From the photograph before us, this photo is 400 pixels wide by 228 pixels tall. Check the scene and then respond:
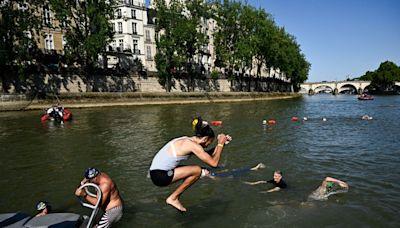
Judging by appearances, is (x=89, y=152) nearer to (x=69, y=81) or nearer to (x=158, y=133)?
(x=158, y=133)

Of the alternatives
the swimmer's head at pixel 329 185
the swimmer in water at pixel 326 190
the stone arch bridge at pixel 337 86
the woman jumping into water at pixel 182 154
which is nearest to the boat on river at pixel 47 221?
the woman jumping into water at pixel 182 154

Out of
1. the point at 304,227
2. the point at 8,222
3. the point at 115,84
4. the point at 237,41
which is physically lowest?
the point at 304,227

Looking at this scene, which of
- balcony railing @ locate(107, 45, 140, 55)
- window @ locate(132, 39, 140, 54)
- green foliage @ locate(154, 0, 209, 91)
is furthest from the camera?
window @ locate(132, 39, 140, 54)

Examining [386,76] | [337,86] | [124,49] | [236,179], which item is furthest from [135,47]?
[337,86]

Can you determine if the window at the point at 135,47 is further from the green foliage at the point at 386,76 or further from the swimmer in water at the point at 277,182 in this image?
the green foliage at the point at 386,76

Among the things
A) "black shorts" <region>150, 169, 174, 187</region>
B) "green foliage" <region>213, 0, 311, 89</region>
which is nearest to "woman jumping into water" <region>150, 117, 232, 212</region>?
"black shorts" <region>150, 169, 174, 187</region>

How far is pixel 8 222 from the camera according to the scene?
19.5 ft

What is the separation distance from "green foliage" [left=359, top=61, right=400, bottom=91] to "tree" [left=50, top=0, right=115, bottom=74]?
125464 millimetres

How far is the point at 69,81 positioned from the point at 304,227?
51320 mm

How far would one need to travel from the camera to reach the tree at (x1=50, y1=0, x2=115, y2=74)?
4772 cm

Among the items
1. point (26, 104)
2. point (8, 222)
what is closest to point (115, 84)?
point (26, 104)

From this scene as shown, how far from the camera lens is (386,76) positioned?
131 metres

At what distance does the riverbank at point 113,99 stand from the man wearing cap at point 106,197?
40.3 metres

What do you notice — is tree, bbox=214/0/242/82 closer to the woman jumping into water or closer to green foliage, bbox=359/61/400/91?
the woman jumping into water
